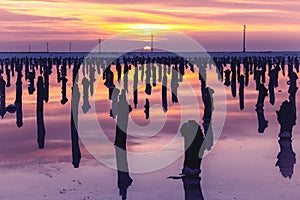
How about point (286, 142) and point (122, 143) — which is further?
point (286, 142)

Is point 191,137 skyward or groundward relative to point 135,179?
skyward

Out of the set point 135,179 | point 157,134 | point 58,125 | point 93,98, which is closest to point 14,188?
point 135,179

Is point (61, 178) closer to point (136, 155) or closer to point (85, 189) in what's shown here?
point (85, 189)

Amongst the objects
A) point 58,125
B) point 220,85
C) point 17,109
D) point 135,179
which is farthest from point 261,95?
point 220,85

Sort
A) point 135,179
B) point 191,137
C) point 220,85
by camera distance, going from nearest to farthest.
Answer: point 191,137 < point 135,179 < point 220,85

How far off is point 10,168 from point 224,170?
558 cm

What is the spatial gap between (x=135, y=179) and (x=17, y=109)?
1383 centimetres

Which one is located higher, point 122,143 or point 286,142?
point 122,143

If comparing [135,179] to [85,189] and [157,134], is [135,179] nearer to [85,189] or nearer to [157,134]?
[85,189]

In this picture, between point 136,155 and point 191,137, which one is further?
point 136,155

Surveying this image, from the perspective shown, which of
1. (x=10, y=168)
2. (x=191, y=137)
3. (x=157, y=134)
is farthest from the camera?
(x=157, y=134)

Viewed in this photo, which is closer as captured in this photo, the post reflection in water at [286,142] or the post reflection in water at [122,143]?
the post reflection in water at [122,143]

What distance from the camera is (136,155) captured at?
1852cm

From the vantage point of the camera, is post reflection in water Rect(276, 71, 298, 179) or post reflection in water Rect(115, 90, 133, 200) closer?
post reflection in water Rect(115, 90, 133, 200)
